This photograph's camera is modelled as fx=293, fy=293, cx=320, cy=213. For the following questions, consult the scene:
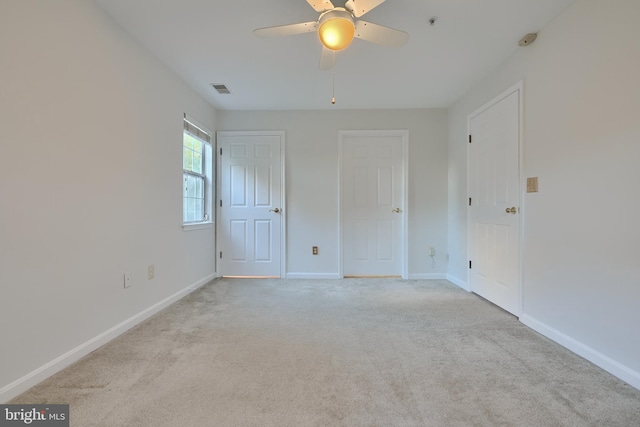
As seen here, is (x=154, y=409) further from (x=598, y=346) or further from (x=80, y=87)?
(x=598, y=346)

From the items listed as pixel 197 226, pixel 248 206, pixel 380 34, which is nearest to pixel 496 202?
pixel 380 34

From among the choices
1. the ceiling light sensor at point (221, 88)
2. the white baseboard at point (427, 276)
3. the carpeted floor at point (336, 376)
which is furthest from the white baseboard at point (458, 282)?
the ceiling light sensor at point (221, 88)

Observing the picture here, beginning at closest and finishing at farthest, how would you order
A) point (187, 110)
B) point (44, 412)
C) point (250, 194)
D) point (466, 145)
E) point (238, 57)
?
point (44, 412), point (238, 57), point (187, 110), point (466, 145), point (250, 194)

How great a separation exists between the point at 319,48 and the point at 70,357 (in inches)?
109

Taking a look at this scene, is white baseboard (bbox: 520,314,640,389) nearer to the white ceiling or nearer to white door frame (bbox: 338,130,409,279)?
white door frame (bbox: 338,130,409,279)

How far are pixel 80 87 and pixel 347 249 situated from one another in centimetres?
316

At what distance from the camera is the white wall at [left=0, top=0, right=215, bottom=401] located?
1426 millimetres

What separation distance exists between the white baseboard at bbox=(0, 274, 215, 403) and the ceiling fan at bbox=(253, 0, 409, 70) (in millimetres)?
2231

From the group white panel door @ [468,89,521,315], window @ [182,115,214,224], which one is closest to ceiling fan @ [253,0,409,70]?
white panel door @ [468,89,521,315]

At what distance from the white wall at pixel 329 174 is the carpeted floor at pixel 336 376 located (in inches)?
56.0

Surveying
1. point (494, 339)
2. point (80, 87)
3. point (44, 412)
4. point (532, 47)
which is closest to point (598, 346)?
point (494, 339)

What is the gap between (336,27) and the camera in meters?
1.65

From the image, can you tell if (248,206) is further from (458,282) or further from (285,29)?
(458,282)

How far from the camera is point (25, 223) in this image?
148cm
